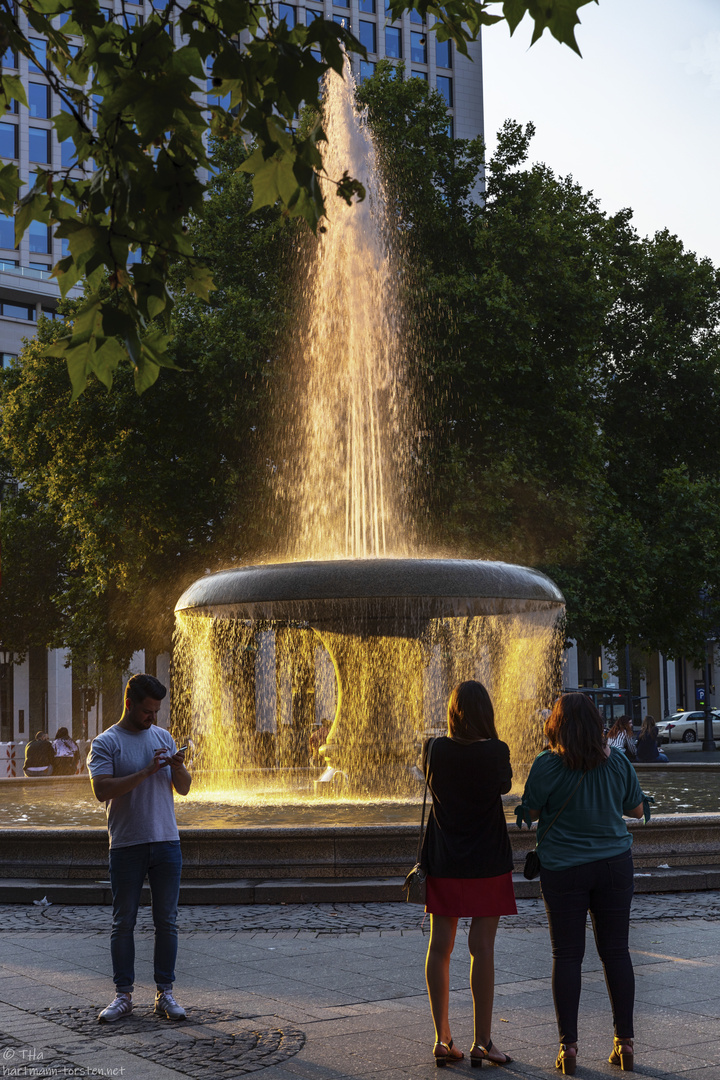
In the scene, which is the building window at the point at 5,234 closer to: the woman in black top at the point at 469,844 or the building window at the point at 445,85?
the building window at the point at 445,85

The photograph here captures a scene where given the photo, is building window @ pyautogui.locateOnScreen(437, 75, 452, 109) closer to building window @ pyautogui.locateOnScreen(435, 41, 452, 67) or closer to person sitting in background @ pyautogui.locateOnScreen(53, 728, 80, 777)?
building window @ pyautogui.locateOnScreen(435, 41, 452, 67)

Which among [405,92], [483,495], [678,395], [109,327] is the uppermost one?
[405,92]

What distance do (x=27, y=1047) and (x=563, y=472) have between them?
65.8 ft

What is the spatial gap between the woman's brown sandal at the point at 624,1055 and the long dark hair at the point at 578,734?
1067 millimetres

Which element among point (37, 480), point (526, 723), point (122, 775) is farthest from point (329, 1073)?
point (526, 723)

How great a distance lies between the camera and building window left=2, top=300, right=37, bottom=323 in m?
49.4

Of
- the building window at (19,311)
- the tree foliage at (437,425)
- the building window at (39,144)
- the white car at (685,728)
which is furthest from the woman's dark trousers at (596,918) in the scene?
the building window at (39,144)

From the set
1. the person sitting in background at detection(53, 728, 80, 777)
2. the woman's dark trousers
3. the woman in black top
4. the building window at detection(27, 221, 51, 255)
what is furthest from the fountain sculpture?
the building window at detection(27, 221, 51, 255)

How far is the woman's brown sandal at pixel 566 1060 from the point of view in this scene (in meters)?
4.71

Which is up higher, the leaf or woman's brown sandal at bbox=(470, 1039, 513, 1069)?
the leaf

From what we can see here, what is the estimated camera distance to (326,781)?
13617 millimetres

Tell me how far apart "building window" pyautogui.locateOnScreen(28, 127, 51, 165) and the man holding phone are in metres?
50.4

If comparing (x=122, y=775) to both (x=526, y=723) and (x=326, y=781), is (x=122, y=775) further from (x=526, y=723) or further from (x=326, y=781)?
(x=526, y=723)

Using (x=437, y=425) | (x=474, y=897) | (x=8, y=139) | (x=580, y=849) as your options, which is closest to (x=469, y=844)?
(x=474, y=897)
